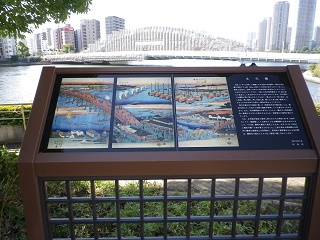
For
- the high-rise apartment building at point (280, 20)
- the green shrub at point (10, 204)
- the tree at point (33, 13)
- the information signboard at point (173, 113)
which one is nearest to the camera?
the information signboard at point (173, 113)

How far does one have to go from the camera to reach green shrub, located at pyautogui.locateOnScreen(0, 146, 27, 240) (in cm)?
256

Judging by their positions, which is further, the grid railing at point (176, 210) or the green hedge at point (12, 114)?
the green hedge at point (12, 114)

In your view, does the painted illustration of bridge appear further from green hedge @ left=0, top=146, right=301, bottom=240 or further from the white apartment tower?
the white apartment tower

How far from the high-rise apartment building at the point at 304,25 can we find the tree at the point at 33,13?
2290 centimetres

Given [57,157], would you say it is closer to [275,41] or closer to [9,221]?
[9,221]

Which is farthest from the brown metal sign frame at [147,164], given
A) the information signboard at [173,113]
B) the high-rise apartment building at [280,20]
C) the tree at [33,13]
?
the high-rise apartment building at [280,20]

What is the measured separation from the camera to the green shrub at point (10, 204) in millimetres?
2559

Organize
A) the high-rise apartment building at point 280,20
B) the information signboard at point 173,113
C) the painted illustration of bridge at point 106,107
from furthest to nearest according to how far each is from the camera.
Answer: the high-rise apartment building at point 280,20, the painted illustration of bridge at point 106,107, the information signboard at point 173,113

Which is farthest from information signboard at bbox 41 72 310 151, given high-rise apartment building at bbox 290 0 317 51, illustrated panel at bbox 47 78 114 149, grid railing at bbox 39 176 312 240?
high-rise apartment building at bbox 290 0 317 51

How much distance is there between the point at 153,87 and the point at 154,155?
2.01 feet

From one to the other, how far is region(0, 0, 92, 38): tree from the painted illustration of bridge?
10.1ft

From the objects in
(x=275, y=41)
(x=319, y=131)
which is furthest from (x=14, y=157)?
(x=275, y=41)

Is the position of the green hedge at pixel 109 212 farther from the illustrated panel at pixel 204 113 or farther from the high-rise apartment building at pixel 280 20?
the high-rise apartment building at pixel 280 20

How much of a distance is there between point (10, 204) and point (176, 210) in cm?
174
